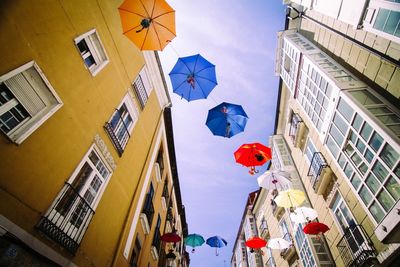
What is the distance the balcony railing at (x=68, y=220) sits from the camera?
18.3 feet

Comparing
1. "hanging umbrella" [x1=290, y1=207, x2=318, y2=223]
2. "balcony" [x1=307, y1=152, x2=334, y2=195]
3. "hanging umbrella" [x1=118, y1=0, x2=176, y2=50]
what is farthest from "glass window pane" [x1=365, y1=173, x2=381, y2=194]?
"hanging umbrella" [x1=118, y1=0, x2=176, y2=50]

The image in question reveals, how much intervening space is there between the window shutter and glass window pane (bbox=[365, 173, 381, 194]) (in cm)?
1029

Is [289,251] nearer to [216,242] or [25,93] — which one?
[216,242]

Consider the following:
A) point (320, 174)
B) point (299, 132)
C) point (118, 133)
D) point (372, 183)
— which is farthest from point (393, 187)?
point (118, 133)

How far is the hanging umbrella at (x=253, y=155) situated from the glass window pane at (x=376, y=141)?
3888 mm

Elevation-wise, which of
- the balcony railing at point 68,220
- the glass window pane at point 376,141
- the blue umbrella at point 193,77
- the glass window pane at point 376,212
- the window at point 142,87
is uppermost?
the window at point 142,87

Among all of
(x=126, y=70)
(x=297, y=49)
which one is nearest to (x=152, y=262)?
(x=126, y=70)

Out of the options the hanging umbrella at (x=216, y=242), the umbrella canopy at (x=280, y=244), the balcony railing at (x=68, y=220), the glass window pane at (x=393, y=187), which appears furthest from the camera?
the hanging umbrella at (x=216, y=242)

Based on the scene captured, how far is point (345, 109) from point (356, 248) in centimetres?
580

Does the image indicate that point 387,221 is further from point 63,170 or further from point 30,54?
point 30,54

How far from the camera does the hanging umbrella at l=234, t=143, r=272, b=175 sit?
416 inches

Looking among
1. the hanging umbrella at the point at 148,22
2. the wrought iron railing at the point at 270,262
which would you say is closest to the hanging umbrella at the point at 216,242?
the wrought iron railing at the point at 270,262

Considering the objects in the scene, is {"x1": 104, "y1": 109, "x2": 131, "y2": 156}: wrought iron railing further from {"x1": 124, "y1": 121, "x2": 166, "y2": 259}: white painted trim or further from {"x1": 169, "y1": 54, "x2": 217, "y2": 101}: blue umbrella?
{"x1": 124, "y1": 121, "x2": 166, "y2": 259}: white painted trim

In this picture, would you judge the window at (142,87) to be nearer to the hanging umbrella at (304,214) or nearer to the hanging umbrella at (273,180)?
the hanging umbrella at (273,180)
